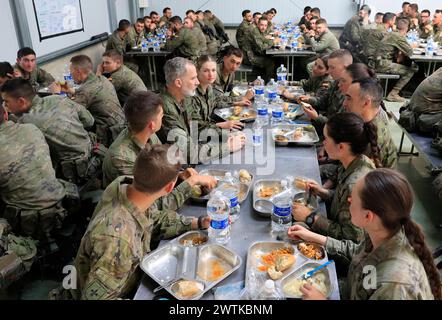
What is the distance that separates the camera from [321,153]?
3797 millimetres

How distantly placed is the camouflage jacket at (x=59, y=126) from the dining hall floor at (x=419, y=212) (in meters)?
1.17

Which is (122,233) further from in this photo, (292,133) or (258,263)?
(292,133)

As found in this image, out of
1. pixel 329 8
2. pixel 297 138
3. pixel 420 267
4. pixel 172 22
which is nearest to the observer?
pixel 420 267

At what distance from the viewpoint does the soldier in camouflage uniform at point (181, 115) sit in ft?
10.2

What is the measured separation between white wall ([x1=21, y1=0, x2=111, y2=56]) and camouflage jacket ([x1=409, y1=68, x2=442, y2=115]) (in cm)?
587

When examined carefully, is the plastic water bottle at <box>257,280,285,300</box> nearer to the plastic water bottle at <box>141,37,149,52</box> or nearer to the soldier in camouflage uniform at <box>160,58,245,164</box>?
the soldier in camouflage uniform at <box>160,58,245,164</box>

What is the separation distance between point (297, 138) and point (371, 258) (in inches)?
73.6

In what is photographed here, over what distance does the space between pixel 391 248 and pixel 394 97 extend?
663cm

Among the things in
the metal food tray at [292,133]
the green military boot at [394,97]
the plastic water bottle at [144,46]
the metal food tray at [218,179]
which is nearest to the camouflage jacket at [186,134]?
the metal food tray at [218,179]

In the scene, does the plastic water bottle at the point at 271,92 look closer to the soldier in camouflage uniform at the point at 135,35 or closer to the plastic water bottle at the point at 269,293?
the plastic water bottle at the point at 269,293

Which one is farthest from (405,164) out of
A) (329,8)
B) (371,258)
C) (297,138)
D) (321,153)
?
(329,8)

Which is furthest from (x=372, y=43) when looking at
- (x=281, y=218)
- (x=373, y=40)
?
(x=281, y=218)

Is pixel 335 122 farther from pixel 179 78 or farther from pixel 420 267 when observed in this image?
pixel 179 78

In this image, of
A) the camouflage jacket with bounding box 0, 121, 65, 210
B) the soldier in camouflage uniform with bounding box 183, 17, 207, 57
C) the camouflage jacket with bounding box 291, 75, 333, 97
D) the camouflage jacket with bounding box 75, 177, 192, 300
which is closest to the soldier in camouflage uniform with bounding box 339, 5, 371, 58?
the soldier in camouflage uniform with bounding box 183, 17, 207, 57
